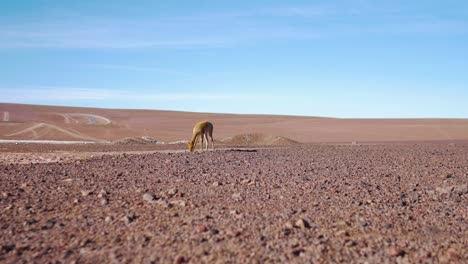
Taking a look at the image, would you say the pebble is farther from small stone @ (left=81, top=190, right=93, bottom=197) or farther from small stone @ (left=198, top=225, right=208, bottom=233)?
small stone @ (left=198, top=225, right=208, bottom=233)

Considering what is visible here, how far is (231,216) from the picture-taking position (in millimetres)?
8766

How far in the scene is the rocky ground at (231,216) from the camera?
6.88 meters

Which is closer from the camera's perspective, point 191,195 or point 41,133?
point 191,195

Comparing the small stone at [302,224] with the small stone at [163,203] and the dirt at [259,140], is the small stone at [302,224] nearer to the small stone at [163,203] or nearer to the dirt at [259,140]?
the small stone at [163,203]

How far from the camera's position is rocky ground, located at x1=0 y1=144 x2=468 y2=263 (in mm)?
6879

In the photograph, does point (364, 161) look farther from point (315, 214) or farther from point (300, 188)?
point (315, 214)

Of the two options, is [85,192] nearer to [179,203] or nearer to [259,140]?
[179,203]

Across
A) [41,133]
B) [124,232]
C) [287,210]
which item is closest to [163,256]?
[124,232]

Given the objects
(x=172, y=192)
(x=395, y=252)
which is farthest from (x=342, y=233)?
(x=172, y=192)

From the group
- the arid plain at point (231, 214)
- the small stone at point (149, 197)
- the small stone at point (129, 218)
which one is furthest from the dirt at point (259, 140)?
the small stone at point (129, 218)

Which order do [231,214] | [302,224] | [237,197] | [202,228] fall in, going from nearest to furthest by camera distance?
[202,228], [302,224], [231,214], [237,197]

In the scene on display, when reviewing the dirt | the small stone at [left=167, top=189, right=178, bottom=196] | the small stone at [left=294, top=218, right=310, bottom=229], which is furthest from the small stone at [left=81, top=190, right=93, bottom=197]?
the dirt

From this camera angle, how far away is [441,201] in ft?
34.6

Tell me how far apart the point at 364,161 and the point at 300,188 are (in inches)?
306
